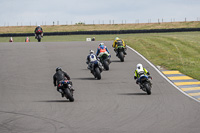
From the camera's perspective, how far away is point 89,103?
58.5 ft

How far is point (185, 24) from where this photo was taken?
96.6 m

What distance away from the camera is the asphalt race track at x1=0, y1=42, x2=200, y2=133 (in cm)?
1332

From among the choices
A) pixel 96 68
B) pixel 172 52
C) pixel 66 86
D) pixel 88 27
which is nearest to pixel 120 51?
pixel 96 68

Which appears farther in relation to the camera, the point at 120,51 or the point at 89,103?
the point at 120,51

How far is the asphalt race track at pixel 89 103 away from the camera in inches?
524

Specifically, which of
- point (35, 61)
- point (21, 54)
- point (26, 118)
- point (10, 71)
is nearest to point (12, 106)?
point (26, 118)

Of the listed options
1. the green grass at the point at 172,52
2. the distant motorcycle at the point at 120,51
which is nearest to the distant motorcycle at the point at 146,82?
the green grass at the point at 172,52

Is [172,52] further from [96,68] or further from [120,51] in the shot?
[96,68]

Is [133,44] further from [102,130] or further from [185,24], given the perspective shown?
[185,24]

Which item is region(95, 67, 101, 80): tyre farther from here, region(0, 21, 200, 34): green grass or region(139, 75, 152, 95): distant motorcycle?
region(0, 21, 200, 34): green grass

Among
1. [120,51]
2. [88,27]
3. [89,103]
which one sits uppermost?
[88,27]

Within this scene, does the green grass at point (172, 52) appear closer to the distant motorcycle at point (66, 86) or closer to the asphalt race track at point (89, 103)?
the asphalt race track at point (89, 103)

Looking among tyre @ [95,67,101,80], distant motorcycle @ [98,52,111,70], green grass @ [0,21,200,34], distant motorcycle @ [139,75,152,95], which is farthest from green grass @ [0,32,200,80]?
green grass @ [0,21,200,34]

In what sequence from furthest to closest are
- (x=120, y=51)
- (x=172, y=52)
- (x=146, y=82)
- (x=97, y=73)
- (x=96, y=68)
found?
(x=172, y=52), (x=120, y=51), (x=97, y=73), (x=96, y=68), (x=146, y=82)
